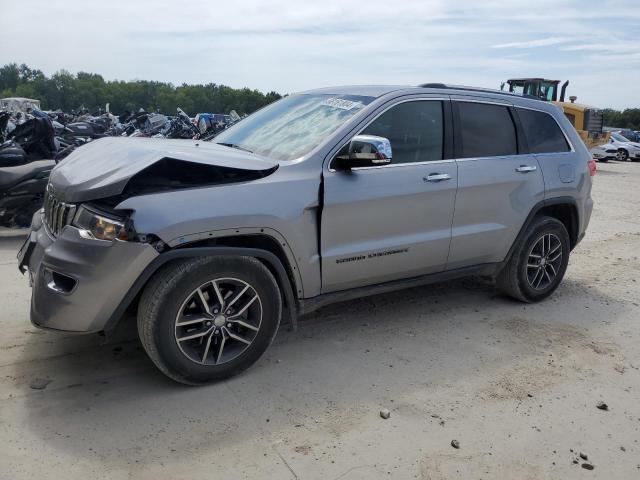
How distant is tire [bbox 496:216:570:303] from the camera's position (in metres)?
4.96

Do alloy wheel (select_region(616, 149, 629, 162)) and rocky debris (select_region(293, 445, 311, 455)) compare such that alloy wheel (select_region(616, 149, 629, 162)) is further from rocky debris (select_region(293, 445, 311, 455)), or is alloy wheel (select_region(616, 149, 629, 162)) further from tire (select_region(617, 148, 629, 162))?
rocky debris (select_region(293, 445, 311, 455))

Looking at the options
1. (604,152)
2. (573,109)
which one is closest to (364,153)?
(573,109)

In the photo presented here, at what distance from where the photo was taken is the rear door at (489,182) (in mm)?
4453

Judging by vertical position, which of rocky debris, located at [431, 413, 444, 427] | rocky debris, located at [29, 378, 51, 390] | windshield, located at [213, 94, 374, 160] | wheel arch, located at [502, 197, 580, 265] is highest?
windshield, located at [213, 94, 374, 160]

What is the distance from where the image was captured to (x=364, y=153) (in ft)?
12.0

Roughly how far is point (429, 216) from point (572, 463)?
1922 mm

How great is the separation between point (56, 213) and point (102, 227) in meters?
0.58

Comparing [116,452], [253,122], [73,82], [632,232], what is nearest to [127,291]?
[116,452]

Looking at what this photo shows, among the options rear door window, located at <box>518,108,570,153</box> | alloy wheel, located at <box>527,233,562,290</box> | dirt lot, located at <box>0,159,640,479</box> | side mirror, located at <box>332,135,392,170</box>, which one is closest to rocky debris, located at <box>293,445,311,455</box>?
dirt lot, located at <box>0,159,640,479</box>

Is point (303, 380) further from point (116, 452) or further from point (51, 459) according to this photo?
point (51, 459)

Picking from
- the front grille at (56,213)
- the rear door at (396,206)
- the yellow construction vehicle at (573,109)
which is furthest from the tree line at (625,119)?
the front grille at (56,213)

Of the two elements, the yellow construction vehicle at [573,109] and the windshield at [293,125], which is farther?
the yellow construction vehicle at [573,109]

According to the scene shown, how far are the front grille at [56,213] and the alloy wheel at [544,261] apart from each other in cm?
370

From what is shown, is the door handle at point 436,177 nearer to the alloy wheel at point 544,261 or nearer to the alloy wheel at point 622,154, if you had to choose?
the alloy wheel at point 544,261
